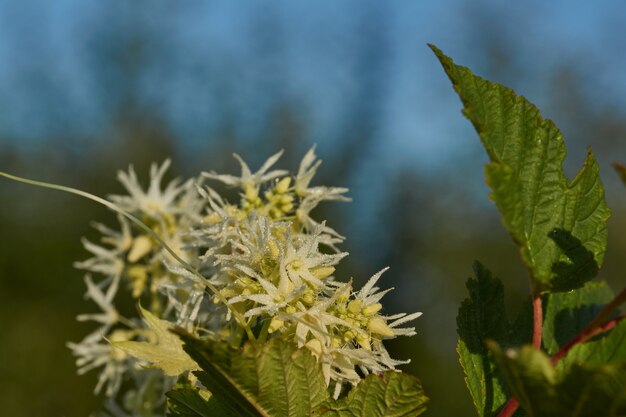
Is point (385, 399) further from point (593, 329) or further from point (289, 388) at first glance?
point (593, 329)

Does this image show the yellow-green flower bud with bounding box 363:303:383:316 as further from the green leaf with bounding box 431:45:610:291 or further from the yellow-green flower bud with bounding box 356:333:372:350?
the green leaf with bounding box 431:45:610:291

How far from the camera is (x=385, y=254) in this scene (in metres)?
13.4

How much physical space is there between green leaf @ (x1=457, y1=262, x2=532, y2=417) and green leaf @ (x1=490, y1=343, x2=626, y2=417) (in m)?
0.24

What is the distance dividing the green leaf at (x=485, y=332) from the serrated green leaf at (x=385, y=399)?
0.12 m

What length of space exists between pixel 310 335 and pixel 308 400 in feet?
0.41

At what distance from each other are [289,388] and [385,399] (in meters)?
0.09

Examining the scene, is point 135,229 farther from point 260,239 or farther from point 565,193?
point 565,193

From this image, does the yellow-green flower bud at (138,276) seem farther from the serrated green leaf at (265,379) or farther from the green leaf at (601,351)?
the green leaf at (601,351)

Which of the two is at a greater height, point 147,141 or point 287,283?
point 147,141

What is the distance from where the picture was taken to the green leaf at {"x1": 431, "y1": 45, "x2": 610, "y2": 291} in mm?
785

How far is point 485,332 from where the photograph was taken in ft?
3.02

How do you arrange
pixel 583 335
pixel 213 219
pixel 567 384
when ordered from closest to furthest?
pixel 567 384, pixel 583 335, pixel 213 219

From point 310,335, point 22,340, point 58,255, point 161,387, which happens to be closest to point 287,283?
point 310,335

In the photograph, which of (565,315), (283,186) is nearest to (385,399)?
(565,315)
